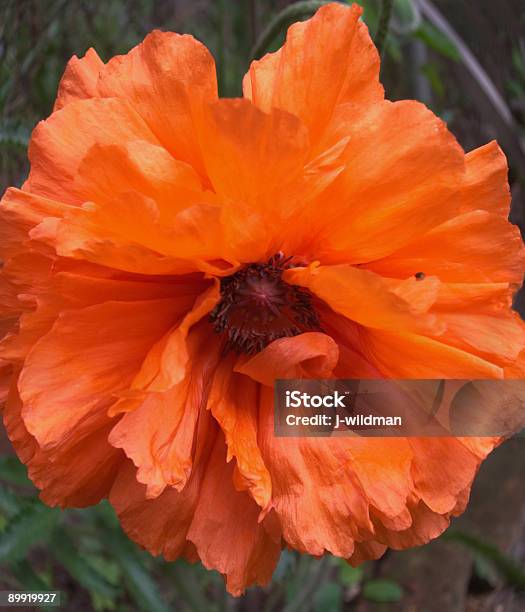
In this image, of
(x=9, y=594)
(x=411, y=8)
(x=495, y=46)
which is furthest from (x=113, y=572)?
(x=495, y=46)

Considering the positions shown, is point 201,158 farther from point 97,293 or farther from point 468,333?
point 468,333

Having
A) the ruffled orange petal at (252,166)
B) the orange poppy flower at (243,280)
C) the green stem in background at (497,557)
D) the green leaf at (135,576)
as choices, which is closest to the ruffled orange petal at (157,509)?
the orange poppy flower at (243,280)

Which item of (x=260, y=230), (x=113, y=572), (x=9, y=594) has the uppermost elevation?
(x=260, y=230)

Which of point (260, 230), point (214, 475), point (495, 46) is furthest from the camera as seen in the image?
point (495, 46)

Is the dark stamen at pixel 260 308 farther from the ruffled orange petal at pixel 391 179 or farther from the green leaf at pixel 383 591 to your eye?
the green leaf at pixel 383 591

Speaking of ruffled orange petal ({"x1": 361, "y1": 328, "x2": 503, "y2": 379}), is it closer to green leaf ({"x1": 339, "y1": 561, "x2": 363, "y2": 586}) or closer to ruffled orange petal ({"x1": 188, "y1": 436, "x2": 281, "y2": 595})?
ruffled orange petal ({"x1": 188, "y1": 436, "x2": 281, "y2": 595})

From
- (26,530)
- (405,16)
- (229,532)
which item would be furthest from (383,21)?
(26,530)

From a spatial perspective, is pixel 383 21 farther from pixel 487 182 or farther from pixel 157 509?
pixel 157 509
